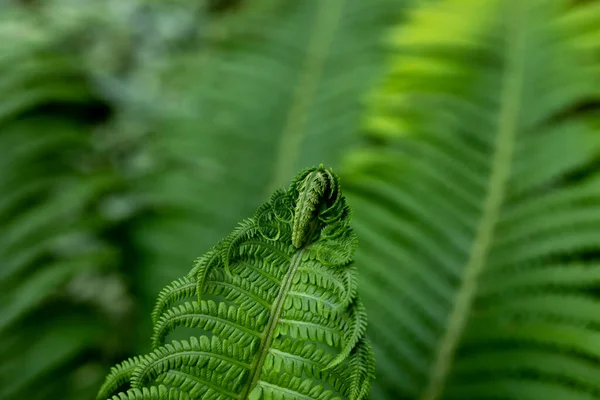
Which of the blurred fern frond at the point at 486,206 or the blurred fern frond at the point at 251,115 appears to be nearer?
the blurred fern frond at the point at 486,206

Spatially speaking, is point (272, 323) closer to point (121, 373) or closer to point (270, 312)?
point (270, 312)

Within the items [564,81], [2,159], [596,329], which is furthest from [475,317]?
[2,159]

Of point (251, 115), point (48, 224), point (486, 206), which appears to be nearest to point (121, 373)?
point (48, 224)

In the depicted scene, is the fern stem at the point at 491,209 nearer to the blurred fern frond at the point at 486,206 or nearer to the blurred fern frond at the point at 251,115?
the blurred fern frond at the point at 486,206

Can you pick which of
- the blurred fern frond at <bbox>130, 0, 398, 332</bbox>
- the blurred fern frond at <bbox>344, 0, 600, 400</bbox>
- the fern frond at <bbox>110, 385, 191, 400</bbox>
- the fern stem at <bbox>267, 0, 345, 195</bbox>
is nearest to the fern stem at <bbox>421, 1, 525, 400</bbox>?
the blurred fern frond at <bbox>344, 0, 600, 400</bbox>

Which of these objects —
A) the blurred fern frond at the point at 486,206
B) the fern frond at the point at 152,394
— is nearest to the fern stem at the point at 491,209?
the blurred fern frond at the point at 486,206

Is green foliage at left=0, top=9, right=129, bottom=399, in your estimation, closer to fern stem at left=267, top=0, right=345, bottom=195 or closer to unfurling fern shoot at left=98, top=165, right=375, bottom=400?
fern stem at left=267, top=0, right=345, bottom=195

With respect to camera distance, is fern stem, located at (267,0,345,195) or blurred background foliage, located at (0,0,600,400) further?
fern stem, located at (267,0,345,195)
